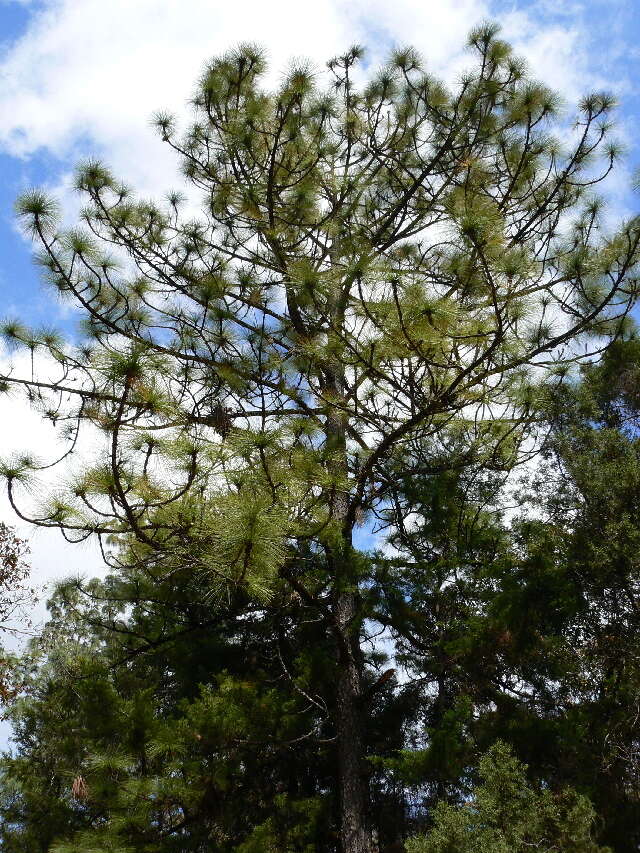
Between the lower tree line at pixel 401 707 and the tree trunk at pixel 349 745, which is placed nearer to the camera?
the lower tree line at pixel 401 707

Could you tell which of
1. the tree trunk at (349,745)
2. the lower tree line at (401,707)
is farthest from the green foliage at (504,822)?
the tree trunk at (349,745)

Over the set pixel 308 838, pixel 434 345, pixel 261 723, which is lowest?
pixel 308 838

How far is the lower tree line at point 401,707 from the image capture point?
4062 millimetres

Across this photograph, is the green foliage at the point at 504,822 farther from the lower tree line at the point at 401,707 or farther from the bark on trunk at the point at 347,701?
the bark on trunk at the point at 347,701

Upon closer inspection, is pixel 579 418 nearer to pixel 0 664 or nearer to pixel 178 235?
pixel 178 235

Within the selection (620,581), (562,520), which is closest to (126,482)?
(620,581)

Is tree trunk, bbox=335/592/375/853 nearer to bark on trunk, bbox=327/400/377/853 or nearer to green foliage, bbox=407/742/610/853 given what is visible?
bark on trunk, bbox=327/400/377/853

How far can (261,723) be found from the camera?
4.77 metres

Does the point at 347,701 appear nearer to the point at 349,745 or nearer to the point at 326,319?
the point at 349,745

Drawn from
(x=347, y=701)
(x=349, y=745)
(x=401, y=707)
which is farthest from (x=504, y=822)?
(x=401, y=707)

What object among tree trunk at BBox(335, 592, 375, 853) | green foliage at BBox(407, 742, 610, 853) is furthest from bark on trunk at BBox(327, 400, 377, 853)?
green foliage at BBox(407, 742, 610, 853)

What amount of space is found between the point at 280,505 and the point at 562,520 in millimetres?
5118

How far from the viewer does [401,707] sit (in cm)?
646

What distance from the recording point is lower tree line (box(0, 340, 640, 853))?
A: 4062mm
